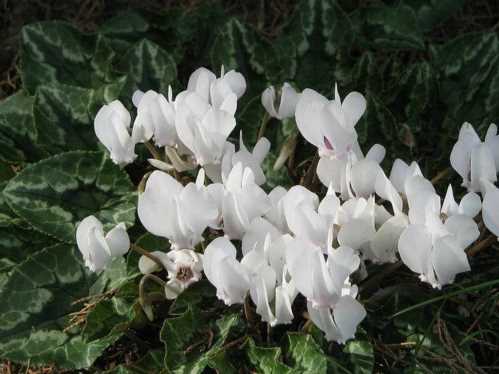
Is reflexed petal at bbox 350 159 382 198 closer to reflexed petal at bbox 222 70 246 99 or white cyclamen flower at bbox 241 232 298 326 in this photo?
white cyclamen flower at bbox 241 232 298 326

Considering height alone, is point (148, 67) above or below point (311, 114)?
below

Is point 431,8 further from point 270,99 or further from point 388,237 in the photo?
point 388,237

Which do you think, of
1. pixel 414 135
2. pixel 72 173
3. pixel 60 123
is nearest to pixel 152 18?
pixel 60 123

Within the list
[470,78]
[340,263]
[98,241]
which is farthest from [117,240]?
[470,78]

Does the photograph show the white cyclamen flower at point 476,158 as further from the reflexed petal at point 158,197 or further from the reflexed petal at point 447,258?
the reflexed petal at point 158,197

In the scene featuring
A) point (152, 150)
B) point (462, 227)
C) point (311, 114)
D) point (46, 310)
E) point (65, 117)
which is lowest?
point (46, 310)
